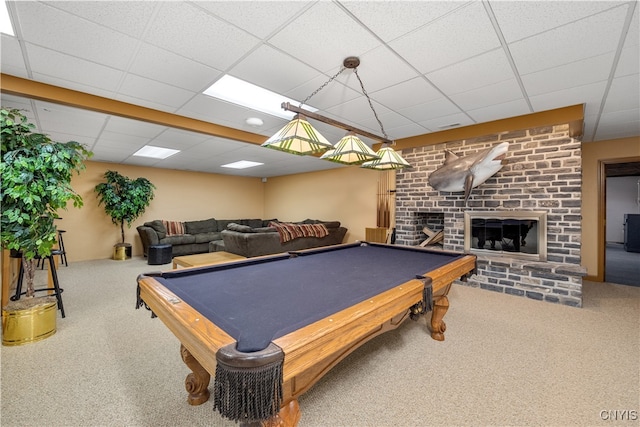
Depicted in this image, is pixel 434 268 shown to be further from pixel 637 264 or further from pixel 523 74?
pixel 637 264

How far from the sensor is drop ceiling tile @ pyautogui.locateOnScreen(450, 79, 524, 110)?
259 cm

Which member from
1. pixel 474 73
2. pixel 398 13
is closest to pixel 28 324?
pixel 398 13

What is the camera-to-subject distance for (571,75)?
2348 mm

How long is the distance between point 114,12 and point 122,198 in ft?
18.1

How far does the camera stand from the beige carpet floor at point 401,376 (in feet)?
4.93

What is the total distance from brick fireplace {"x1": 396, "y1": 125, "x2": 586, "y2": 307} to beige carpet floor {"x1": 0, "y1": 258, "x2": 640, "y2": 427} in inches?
20.3

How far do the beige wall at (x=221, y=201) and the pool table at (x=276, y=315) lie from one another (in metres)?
4.23

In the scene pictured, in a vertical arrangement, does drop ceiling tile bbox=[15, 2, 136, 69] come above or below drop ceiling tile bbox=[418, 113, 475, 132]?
above

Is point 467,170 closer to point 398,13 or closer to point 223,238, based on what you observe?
point 398,13

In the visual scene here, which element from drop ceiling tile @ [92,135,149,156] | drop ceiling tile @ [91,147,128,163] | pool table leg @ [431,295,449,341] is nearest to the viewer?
pool table leg @ [431,295,449,341]

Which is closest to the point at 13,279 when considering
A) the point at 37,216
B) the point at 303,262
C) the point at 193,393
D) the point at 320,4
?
the point at 37,216

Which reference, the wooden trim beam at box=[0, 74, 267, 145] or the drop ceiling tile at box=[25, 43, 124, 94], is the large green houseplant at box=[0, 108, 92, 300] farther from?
the drop ceiling tile at box=[25, 43, 124, 94]

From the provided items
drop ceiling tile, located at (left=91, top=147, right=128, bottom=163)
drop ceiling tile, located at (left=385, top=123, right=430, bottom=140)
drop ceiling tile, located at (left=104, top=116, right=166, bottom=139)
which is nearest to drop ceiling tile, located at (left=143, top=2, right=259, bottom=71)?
drop ceiling tile, located at (left=104, top=116, right=166, bottom=139)

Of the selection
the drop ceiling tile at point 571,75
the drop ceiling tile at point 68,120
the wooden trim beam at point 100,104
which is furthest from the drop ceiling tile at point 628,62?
the drop ceiling tile at point 68,120
